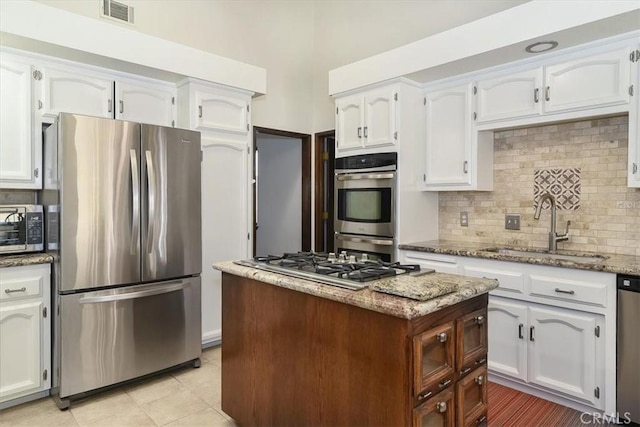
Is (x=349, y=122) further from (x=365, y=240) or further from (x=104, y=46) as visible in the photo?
(x=104, y=46)

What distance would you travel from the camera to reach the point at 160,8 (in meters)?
3.51

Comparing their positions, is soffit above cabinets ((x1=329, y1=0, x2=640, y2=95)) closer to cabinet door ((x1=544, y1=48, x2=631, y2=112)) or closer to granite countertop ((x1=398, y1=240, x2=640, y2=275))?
cabinet door ((x1=544, y1=48, x2=631, y2=112))

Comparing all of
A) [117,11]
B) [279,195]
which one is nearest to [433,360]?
[117,11]

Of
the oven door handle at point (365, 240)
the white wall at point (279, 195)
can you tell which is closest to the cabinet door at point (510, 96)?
the oven door handle at point (365, 240)

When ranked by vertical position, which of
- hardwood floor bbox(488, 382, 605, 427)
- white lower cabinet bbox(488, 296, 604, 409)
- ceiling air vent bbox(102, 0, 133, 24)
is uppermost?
ceiling air vent bbox(102, 0, 133, 24)

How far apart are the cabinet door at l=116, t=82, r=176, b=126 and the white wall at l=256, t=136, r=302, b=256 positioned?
1808mm

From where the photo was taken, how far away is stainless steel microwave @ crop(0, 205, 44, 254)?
8.52 feet

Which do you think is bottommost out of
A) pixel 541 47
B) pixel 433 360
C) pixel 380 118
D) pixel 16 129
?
pixel 433 360

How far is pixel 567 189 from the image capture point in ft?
9.60

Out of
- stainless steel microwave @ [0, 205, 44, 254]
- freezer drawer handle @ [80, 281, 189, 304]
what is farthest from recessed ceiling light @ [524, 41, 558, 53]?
stainless steel microwave @ [0, 205, 44, 254]

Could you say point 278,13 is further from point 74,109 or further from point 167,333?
point 167,333

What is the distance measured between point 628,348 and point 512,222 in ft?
4.04

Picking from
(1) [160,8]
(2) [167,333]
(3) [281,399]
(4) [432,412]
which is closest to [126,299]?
(2) [167,333]

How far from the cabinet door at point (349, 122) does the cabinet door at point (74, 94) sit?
1.96 m
